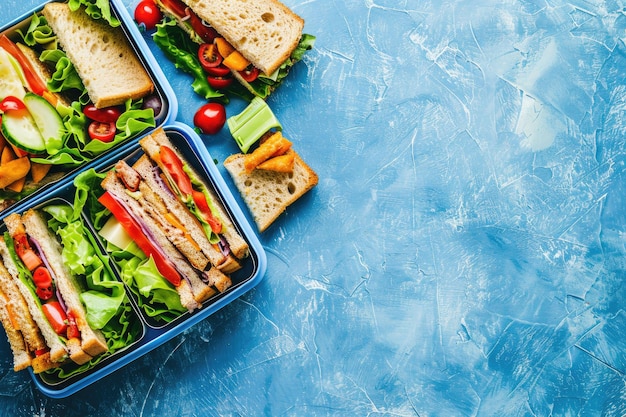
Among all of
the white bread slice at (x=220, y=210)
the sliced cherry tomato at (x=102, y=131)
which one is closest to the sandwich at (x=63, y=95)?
the sliced cherry tomato at (x=102, y=131)

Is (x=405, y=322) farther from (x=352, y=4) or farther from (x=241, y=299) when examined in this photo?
(x=352, y=4)

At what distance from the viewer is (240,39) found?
101 inches

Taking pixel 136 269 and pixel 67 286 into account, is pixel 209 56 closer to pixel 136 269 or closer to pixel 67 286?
pixel 136 269

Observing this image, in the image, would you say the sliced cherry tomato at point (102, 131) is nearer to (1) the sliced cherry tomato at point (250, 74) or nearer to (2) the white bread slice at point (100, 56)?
(2) the white bread slice at point (100, 56)

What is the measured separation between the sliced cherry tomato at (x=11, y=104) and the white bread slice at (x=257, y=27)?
854mm

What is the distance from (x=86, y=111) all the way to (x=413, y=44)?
156 centimetres

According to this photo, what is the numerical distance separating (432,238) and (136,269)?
1.36 metres

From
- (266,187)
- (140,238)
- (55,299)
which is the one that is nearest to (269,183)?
(266,187)

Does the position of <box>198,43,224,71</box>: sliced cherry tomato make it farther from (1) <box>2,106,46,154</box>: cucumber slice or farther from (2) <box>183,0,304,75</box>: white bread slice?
(1) <box>2,106,46,154</box>: cucumber slice

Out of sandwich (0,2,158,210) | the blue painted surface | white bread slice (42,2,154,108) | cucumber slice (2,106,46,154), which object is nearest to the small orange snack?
the blue painted surface

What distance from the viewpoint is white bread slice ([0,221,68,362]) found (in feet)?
7.39

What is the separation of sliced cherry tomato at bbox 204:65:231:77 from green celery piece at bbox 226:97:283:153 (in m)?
0.19

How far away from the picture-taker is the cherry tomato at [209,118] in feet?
8.54

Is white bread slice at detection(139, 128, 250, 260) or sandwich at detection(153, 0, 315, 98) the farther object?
sandwich at detection(153, 0, 315, 98)
